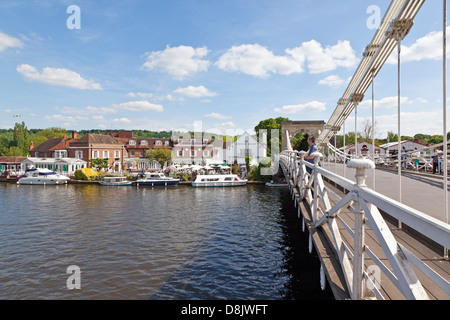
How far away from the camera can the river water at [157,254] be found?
30.7ft

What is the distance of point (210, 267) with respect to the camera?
11.1 meters

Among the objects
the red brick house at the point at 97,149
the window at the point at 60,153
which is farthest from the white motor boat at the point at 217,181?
the window at the point at 60,153

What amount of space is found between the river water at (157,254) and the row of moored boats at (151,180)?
15607mm

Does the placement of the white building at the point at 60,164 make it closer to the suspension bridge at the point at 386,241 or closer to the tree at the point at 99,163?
the tree at the point at 99,163

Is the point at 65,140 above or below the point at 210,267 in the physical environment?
above

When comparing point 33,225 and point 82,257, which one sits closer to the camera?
point 82,257

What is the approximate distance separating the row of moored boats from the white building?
17.7ft

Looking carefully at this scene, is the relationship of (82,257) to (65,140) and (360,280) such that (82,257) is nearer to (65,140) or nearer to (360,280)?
(360,280)

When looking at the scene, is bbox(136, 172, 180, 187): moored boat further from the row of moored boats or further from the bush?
the bush

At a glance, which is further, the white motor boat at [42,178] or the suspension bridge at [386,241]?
the white motor boat at [42,178]

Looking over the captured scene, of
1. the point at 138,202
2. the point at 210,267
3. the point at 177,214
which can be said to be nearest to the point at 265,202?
the point at 177,214

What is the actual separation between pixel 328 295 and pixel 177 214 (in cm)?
1494

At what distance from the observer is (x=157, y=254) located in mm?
12578
